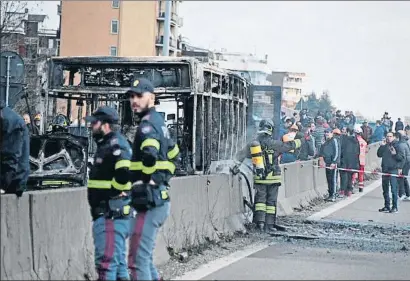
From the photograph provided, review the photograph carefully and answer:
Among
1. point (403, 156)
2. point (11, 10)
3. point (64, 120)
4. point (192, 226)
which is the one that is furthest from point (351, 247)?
point (11, 10)

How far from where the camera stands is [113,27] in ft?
68.9

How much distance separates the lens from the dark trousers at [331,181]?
24906 millimetres

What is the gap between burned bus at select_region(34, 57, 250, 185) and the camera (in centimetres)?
1681

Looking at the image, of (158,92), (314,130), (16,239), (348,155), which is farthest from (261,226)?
(314,130)

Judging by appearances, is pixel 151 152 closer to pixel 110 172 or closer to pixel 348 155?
pixel 110 172

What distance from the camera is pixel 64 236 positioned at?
358 inches

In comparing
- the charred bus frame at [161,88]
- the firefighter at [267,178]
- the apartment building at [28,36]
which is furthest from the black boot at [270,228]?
the apartment building at [28,36]

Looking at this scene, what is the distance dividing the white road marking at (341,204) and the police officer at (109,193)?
1051cm

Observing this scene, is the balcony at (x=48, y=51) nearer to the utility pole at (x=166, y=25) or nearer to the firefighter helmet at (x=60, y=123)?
the utility pole at (x=166, y=25)

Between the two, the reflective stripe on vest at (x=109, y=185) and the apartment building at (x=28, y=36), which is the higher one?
the apartment building at (x=28, y=36)

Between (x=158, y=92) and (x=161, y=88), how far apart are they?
0.29ft

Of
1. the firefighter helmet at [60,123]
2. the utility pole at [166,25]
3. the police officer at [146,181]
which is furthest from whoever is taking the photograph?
the utility pole at [166,25]

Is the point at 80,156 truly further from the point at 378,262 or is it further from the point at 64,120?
the point at 378,262

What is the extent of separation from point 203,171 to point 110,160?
9106 mm
